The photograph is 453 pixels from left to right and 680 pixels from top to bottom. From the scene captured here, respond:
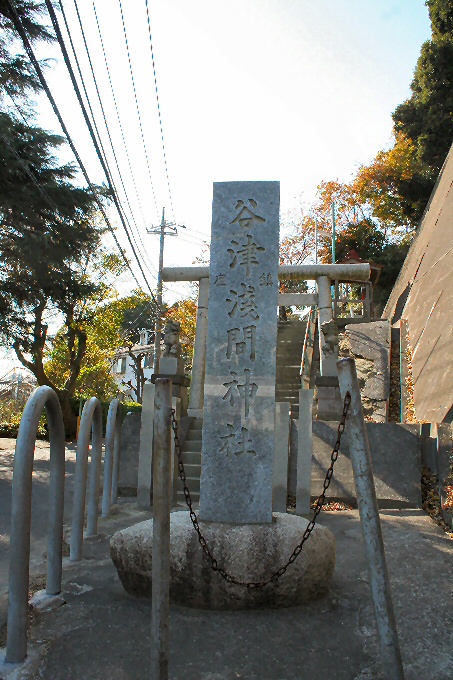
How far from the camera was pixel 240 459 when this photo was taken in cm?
423

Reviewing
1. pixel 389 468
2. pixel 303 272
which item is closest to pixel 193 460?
pixel 389 468

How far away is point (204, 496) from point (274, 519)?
56 cm

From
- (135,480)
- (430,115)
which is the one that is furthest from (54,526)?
(430,115)

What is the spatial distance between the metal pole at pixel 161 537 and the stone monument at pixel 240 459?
4.07 feet

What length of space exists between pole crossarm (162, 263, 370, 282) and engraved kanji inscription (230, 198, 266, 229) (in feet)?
22.4

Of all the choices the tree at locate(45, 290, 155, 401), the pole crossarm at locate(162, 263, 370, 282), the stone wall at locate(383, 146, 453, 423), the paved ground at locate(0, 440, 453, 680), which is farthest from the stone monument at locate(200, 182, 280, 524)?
the tree at locate(45, 290, 155, 401)

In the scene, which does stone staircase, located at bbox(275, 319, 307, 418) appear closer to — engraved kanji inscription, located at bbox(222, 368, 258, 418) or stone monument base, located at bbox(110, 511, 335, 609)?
engraved kanji inscription, located at bbox(222, 368, 258, 418)

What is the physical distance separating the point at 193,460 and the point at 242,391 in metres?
4.66

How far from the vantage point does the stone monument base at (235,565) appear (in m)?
3.64

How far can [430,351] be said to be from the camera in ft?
37.9

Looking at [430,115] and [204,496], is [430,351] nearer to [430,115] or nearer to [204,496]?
[204,496]

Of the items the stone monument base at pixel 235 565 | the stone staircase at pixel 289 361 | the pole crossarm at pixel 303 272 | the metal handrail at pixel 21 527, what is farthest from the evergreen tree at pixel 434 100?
the metal handrail at pixel 21 527

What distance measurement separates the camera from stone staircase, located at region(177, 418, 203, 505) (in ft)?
26.3

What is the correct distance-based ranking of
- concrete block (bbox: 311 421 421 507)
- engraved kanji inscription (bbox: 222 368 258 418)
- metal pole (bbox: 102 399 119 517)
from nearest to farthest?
engraved kanji inscription (bbox: 222 368 258 418) → metal pole (bbox: 102 399 119 517) → concrete block (bbox: 311 421 421 507)
